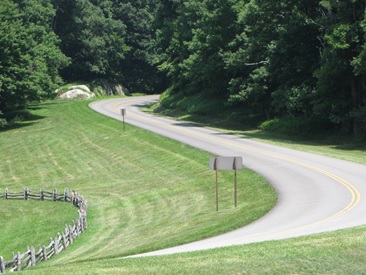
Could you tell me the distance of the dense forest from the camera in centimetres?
4922

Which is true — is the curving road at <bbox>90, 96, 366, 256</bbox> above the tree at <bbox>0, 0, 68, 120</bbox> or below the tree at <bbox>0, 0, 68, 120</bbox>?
below

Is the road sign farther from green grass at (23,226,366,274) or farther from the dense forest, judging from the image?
the dense forest

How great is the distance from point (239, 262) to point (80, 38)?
106520 millimetres

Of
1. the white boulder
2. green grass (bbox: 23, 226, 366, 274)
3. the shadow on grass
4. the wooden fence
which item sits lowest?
the wooden fence

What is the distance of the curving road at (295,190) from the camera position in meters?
21.1

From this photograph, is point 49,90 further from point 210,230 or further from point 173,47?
point 210,230

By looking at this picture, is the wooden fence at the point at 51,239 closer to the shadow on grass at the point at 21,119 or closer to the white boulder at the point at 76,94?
the shadow on grass at the point at 21,119

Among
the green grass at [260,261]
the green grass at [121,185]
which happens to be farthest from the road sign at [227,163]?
the green grass at [260,261]

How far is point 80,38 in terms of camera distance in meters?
118

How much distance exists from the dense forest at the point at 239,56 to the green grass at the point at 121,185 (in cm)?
1016

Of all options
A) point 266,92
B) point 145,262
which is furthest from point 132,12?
point 145,262

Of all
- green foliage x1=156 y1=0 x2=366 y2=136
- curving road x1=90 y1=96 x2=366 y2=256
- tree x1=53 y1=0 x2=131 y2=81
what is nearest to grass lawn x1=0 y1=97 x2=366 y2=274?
curving road x1=90 y1=96 x2=366 y2=256

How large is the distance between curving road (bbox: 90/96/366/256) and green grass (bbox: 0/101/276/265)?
38.5 inches

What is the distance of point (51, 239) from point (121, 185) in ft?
55.3
